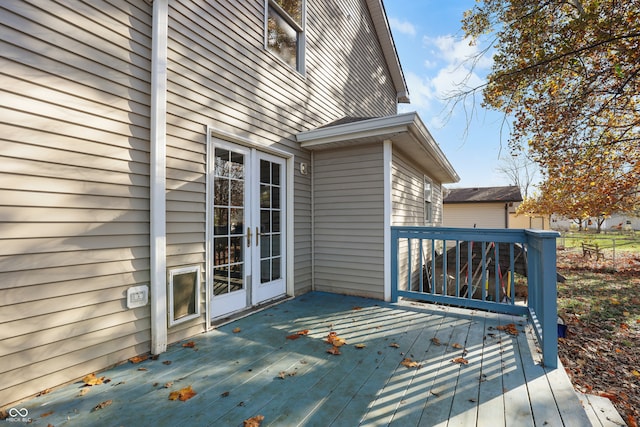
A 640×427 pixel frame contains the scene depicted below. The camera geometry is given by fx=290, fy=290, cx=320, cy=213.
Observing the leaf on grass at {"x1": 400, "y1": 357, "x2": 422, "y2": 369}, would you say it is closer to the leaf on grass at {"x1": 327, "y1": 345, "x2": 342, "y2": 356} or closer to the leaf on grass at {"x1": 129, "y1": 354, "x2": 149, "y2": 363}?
the leaf on grass at {"x1": 327, "y1": 345, "x2": 342, "y2": 356}

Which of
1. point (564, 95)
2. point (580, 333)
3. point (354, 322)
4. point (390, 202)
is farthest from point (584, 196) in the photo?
point (354, 322)

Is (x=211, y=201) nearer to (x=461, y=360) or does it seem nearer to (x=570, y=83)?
(x=461, y=360)

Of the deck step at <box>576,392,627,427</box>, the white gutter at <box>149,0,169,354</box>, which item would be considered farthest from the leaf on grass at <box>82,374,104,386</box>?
the deck step at <box>576,392,627,427</box>

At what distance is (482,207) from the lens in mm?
17188

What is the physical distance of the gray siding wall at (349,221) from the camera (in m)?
4.31

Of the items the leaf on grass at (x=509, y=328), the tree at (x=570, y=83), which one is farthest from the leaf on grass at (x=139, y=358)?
the tree at (x=570, y=83)

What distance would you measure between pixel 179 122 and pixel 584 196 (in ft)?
34.5

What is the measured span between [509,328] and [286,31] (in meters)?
5.09

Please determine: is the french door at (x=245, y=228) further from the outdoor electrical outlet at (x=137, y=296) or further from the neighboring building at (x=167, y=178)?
the outdoor electrical outlet at (x=137, y=296)

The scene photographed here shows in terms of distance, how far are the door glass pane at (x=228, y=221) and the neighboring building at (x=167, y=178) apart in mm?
19

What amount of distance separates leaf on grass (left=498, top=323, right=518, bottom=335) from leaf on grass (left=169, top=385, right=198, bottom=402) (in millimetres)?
3016

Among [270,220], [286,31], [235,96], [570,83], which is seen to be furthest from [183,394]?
[570,83]

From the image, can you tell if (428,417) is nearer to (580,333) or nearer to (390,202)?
(390,202)

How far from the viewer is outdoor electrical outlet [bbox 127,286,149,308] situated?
7.86ft
